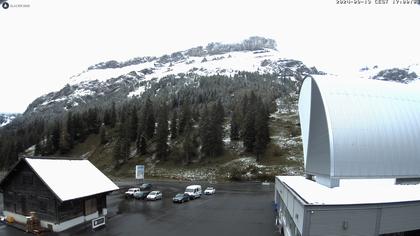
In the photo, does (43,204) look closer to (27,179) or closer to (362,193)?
(27,179)

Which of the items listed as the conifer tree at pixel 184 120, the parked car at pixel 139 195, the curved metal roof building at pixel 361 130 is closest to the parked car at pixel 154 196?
the parked car at pixel 139 195

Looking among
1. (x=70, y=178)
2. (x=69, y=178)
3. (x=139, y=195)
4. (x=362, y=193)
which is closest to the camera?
(x=362, y=193)

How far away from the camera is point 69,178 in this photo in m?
31.8

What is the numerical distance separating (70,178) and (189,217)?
38.1 feet

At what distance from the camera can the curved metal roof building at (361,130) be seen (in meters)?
25.9

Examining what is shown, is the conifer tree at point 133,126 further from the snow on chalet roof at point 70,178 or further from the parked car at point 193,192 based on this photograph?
the snow on chalet roof at point 70,178

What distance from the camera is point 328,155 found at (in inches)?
1045

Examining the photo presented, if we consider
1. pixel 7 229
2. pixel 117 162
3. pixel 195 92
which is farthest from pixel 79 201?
pixel 195 92

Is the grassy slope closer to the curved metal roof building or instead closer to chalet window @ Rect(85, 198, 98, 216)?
the curved metal roof building

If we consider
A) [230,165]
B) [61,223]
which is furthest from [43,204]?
[230,165]

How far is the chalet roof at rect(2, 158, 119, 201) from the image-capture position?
2917 cm

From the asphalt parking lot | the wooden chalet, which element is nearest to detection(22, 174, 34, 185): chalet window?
the wooden chalet

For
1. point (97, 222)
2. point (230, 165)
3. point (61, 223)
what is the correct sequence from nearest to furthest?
1. point (61, 223)
2. point (97, 222)
3. point (230, 165)

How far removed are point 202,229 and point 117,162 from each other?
6756 cm
